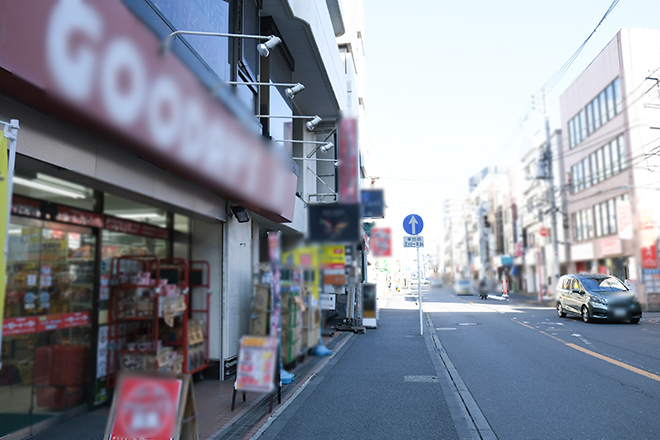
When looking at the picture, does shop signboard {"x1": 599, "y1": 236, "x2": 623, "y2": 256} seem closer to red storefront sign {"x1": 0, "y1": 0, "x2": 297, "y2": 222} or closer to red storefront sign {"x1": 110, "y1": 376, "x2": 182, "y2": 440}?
red storefront sign {"x1": 110, "y1": 376, "x2": 182, "y2": 440}

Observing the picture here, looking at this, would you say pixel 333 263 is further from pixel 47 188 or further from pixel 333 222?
pixel 47 188

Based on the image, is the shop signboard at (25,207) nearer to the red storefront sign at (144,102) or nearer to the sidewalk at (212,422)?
the sidewalk at (212,422)

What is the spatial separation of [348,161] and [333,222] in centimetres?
20

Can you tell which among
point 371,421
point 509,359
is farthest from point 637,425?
point 509,359

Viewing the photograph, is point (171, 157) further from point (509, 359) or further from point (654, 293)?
point (654, 293)

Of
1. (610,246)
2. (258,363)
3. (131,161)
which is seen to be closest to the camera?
(258,363)

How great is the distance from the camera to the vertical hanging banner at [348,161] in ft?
4.29

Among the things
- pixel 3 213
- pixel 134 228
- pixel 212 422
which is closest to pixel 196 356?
pixel 212 422

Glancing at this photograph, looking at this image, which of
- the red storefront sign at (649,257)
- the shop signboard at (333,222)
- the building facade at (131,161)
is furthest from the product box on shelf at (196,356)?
the red storefront sign at (649,257)

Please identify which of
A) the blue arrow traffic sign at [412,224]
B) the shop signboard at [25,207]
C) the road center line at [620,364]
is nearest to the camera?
the blue arrow traffic sign at [412,224]

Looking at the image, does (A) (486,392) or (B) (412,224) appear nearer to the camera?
(B) (412,224)

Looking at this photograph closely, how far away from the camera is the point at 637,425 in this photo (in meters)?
5.61

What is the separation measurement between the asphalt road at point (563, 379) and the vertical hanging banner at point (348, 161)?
5105mm

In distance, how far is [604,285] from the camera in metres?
17.9
